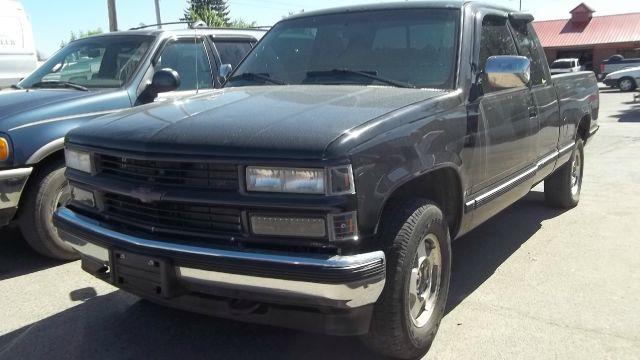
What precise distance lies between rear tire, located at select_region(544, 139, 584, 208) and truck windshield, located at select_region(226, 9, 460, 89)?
2961 millimetres

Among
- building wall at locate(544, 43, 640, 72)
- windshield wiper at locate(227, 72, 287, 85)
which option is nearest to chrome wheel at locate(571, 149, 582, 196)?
windshield wiper at locate(227, 72, 287, 85)

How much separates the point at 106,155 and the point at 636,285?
3.61 meters

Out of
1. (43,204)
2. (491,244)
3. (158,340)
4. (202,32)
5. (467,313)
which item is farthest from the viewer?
(202,32)

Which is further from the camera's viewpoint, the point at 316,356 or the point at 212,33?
the point at 212,33

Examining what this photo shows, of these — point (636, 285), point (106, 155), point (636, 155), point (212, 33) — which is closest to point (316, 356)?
point (106, 155)

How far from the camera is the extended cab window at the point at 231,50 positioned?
6.29 meters

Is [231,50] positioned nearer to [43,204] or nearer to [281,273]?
[43,204]

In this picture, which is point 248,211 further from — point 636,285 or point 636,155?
point 636,155

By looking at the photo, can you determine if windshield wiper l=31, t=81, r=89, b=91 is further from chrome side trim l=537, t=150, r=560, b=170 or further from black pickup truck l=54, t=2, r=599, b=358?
chrome side trim l=537, t=150, r=560, b=170

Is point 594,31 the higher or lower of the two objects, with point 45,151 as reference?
higher

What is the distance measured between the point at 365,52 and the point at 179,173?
5.55ft

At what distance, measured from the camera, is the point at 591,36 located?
1683 inches

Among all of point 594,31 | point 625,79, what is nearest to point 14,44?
point 625,79

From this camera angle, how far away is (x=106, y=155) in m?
3.09
